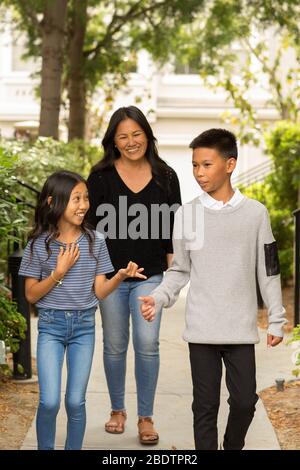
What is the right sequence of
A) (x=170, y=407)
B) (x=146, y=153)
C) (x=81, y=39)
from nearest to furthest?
(x=146, y=153) < (x=170, y=407) < (x=81, y=39)

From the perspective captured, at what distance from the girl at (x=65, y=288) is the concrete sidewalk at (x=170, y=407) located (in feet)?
2.70

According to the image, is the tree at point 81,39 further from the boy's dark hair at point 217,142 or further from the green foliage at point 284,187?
the boy's dark hair at point 217,142

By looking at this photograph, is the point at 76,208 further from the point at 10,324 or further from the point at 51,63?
the point at 51,63

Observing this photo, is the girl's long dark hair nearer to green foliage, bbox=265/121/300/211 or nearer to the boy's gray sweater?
the boy's gray sweater

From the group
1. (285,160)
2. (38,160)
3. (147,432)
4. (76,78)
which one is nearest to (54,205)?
(147,432)

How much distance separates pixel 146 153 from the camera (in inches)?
235

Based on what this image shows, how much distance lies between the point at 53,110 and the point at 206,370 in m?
9.08

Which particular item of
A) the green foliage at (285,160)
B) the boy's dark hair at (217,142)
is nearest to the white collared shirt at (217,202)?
the boy's dark hair at (217,142)

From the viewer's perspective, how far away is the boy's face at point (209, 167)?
16.0ft

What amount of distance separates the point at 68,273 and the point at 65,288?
A: 74mm

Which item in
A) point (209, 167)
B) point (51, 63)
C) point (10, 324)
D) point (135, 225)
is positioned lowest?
point (10, 324)

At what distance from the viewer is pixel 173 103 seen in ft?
95.8

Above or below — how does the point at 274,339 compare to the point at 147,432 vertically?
above
